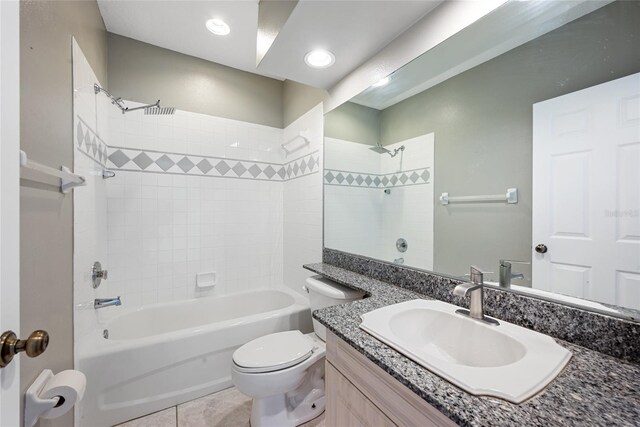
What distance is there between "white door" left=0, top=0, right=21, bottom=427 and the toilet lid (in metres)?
0.89

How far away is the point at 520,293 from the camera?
0.88 metres

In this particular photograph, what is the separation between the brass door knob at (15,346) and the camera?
1.50 feet

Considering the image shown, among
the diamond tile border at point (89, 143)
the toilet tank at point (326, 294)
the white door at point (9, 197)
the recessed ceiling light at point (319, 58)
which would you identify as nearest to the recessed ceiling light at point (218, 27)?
the recessed ceiling light at point (319, 58)

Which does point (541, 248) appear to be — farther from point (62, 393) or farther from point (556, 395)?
point (62, 393)

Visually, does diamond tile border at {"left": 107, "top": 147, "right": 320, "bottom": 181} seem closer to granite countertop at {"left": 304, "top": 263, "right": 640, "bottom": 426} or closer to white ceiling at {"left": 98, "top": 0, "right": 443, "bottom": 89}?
white ceiling at {"left": 98, "top": 0, "right": 443, "bottom": 89}

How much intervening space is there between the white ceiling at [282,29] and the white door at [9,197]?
3.38 ft

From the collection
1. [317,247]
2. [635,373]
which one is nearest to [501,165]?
[635,373]

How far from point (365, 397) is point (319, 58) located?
1748 millimetres

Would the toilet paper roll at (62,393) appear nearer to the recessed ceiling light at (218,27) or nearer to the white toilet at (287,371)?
the white toilet at (287,371)

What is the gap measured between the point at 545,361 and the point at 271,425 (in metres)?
1.40

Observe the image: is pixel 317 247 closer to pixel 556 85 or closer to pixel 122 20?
pixel 556 85

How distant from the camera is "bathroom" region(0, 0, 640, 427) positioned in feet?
2.22

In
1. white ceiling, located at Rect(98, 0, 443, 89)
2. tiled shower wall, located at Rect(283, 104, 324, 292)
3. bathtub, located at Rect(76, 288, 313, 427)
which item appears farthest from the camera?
tiled shower wall, located at Rect(283, 104, 324, 292)

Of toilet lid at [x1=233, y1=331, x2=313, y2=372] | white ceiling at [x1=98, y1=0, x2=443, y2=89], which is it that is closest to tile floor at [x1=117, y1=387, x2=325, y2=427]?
toilet lid at [x1=233, y1=331, x2=313, y2=372]
